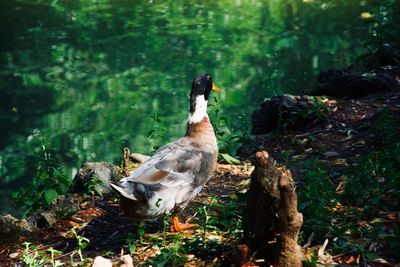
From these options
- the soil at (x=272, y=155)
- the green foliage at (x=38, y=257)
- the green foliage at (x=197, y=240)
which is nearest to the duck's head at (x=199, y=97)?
the soil at (x=272, y=155)

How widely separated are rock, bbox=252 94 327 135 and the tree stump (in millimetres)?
3772

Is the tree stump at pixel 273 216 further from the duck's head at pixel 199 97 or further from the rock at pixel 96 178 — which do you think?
the rock at pixel 96 178

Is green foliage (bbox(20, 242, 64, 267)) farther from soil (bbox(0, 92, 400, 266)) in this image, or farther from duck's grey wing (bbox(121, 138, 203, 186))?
duck's grey wing (bbox(121, 138, 203, 186))

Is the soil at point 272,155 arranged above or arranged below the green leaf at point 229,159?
above

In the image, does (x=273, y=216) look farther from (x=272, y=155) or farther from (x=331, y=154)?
(x=272, y=155)

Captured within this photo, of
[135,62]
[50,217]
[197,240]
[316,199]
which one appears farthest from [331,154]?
[135,62]

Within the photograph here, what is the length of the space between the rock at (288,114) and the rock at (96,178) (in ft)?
7.65

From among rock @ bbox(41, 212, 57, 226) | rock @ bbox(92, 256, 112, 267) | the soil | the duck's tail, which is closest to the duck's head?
the soil

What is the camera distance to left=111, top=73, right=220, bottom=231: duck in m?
5.15

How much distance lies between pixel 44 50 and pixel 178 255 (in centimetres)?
1103

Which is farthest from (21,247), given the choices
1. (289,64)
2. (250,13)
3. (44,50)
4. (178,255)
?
(250,13)

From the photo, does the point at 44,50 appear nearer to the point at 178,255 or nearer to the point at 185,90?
the point at 185,90

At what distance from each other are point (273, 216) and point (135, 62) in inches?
404

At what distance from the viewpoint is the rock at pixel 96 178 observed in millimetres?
6457
